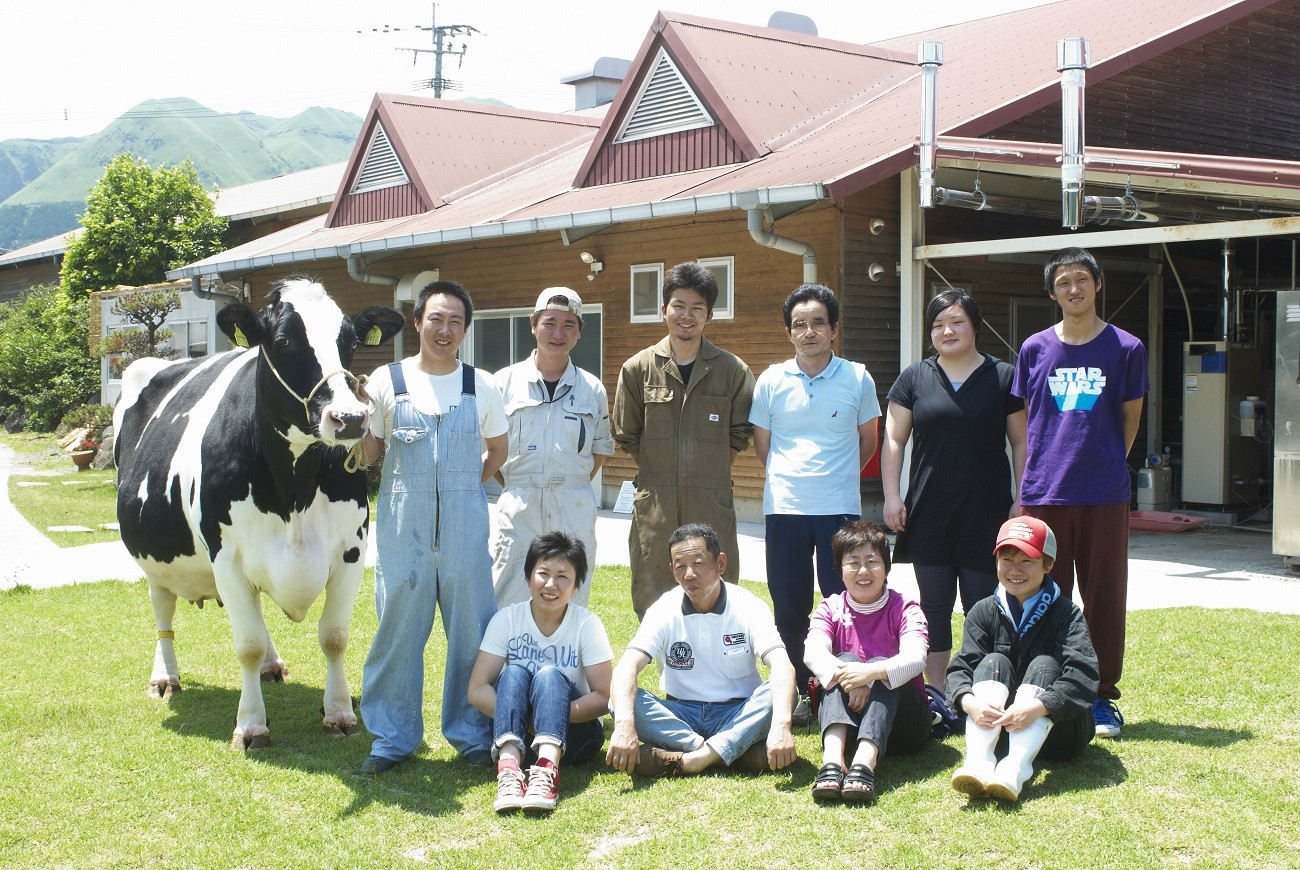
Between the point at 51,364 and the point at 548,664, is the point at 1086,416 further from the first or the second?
the point at 51,364

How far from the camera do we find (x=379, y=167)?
63.3ft

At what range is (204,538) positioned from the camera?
525 cm

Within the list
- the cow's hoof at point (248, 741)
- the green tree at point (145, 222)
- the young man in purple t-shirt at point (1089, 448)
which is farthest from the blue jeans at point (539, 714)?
the green tree at point (145, 222)

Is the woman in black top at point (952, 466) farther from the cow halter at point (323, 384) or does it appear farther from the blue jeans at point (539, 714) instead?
the cow halter at point (323, 384)

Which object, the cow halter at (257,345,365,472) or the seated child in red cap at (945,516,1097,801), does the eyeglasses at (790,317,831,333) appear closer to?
the seated child in red cap at (945,516,1097,801)

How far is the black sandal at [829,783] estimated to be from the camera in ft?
13.6

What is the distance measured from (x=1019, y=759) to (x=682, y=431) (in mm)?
1864

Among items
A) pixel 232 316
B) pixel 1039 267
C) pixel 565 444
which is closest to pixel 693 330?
pixel 565 444

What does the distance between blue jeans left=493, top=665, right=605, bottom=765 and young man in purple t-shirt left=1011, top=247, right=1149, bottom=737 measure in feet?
6.31

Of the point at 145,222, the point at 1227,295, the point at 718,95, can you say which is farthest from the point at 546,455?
the point at 145,222

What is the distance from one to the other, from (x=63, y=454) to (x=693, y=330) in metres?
20.9

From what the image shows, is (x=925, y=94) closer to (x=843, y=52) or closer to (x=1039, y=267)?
(x=1039, y=267)

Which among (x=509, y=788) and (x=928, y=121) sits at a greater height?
(x=928, y=121)

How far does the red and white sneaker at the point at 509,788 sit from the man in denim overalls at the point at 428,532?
43 centimetres
